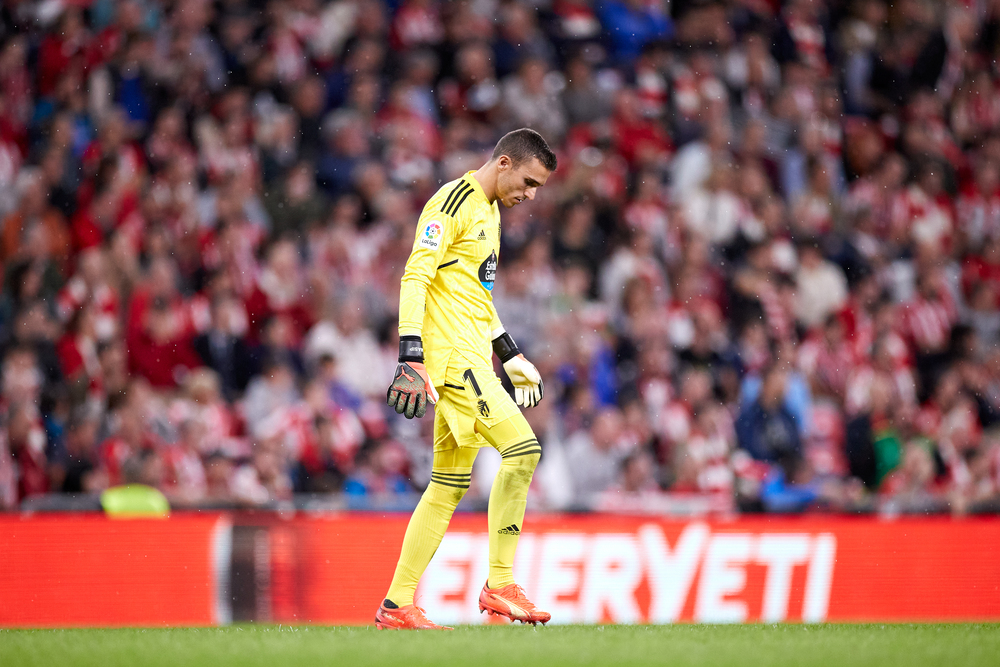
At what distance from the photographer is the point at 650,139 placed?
13.6 metres

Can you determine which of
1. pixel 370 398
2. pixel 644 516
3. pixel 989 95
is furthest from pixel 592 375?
pixel 989 95

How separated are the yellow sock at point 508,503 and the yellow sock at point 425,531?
19 cm

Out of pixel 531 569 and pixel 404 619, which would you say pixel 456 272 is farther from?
pixel 531 569

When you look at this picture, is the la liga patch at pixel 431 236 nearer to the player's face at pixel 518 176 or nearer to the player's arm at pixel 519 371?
the player's face at pixel 518 176

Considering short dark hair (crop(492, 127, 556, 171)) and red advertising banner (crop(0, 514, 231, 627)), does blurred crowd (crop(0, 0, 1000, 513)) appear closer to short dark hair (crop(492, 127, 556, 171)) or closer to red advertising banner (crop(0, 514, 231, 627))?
red advertising banner (crop(0, 514, 231, 627))

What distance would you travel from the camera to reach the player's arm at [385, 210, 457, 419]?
5.48m

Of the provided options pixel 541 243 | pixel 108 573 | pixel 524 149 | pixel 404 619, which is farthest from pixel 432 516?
pixel 541 243

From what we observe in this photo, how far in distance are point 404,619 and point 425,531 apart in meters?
0.45

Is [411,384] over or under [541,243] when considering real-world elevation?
under

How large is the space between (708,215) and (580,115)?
1.86 m

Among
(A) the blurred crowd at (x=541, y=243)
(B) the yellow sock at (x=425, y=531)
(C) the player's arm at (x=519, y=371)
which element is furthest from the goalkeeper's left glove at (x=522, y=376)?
(A) the blurred crowd at (x=541, y=243)

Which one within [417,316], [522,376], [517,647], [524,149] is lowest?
[517,647]

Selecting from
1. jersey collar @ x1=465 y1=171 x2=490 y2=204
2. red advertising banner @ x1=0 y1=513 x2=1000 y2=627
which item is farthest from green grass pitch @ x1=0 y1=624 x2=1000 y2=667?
jersey collar @ x1=465 y1=171 x2=490 y2=204

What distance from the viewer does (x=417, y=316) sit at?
5641 mm
